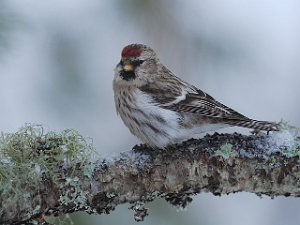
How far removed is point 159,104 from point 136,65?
0.28 meters

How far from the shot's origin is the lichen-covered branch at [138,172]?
247 centimetres

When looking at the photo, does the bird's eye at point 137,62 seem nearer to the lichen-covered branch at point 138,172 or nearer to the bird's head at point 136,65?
the bird's head at point 136,65

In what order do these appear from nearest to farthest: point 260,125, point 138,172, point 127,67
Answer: point 138,172 < point 260,125 < point 127,67

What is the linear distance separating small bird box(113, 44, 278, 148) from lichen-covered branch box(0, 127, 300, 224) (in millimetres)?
467

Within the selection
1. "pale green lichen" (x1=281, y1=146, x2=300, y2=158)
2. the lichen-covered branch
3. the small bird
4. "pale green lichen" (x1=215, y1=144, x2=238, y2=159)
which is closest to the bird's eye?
the small bird

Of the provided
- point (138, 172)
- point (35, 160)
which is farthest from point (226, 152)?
point (35, 160)

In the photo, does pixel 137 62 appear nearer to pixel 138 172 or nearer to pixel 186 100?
pixel 186 100

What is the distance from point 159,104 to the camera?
3.53 m

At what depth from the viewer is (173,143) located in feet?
10.2

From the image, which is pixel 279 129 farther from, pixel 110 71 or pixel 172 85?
pixel 110 71

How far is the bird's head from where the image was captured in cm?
362

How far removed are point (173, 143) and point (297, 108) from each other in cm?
186

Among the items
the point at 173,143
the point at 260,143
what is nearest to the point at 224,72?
the point at 173,143

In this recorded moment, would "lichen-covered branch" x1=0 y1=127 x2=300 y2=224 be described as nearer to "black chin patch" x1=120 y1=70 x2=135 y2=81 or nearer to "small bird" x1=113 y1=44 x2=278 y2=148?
"small bird" x1=113 y1=44 x2=278 y2=148
